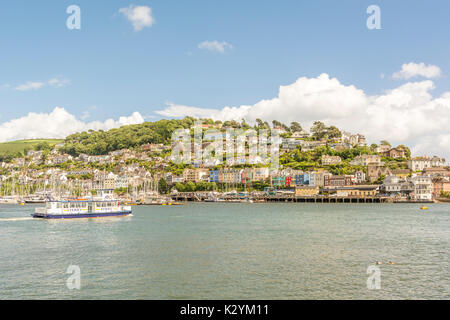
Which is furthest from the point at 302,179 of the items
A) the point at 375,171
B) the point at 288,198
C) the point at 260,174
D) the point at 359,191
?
the point at 375,171

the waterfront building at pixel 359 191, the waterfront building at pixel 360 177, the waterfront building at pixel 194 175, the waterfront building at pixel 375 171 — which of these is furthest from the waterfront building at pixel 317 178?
the waterfront building at pixel 194 175

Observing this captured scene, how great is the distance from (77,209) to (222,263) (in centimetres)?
3604

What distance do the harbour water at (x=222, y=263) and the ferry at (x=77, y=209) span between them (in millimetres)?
11551

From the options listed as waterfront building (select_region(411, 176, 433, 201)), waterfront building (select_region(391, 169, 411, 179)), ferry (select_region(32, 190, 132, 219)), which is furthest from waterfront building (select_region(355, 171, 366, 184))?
ferry (select_region(32, 190, 132, 219))

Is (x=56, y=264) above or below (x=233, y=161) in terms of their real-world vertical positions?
below

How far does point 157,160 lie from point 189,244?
6376 inches

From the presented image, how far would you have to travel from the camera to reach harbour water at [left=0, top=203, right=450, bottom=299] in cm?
1956

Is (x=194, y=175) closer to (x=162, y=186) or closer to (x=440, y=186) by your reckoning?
(x=162, y=186)

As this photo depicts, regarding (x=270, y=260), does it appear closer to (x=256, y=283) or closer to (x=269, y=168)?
(x=256, y=283)

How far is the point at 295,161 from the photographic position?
564 feet

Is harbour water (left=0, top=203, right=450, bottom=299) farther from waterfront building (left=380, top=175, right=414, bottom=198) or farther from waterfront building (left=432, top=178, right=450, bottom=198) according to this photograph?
waterfront building (left=432, top=178, right=450, bottom=198)

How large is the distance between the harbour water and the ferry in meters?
11.6

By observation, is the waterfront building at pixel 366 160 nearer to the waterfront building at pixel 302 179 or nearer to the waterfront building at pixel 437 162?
the waterfront building at pixel 437 162
